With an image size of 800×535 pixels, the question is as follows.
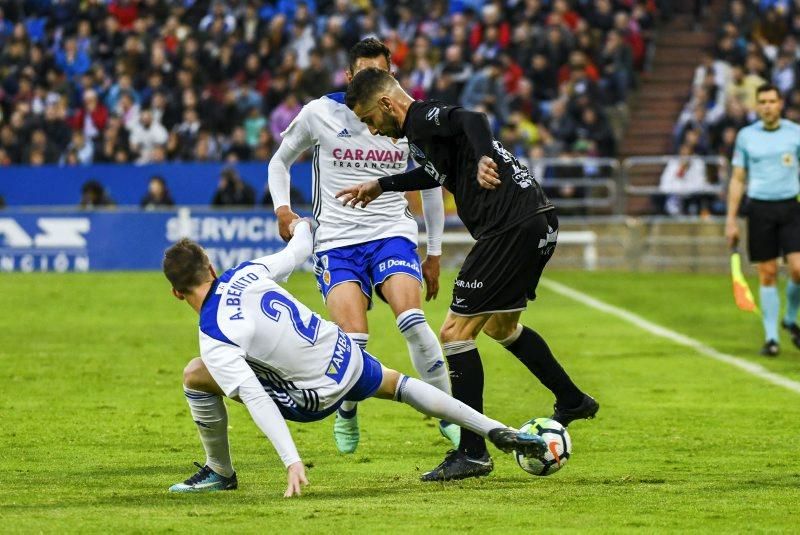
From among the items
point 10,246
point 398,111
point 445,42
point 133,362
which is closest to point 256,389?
point 398,111

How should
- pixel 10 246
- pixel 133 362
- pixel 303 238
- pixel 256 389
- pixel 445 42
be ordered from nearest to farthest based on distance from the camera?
pixel 256 389, pixel 303 238, pixel 133 362, pixel 10 246, pixel 445 42

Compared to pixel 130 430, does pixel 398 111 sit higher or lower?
higher

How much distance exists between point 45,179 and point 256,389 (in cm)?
2096

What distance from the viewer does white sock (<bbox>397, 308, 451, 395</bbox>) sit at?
891 cm

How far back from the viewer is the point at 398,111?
793 centimetres

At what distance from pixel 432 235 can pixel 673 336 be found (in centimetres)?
759

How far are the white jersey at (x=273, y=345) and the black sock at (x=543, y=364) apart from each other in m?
1.70

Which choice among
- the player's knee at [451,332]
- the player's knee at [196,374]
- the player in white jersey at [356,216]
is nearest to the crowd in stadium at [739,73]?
the player in white jersey at [356,216]

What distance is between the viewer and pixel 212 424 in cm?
751

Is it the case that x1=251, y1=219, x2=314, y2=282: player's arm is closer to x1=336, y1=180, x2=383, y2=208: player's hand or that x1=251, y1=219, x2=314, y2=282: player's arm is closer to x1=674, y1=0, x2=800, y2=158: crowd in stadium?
x1=336, y1=180, x2=383, y2=208: player's hand

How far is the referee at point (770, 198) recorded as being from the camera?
47.2ft

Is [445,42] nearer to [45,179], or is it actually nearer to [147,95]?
[147,95]

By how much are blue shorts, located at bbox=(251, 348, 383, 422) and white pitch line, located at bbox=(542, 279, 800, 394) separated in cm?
539

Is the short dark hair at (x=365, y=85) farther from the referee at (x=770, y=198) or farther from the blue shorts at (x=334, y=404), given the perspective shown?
the referee at (x=770, y=198)
